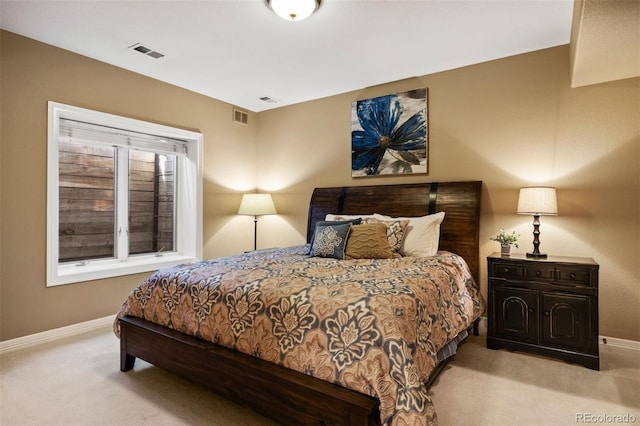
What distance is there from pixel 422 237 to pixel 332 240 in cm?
83

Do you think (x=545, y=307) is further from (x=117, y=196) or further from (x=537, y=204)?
(x=117, y=196)

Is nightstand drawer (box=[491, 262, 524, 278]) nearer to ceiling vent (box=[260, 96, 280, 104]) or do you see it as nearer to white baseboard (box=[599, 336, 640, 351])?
white baseboard (box=[599, 336, 640, 351])

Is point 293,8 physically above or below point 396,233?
above

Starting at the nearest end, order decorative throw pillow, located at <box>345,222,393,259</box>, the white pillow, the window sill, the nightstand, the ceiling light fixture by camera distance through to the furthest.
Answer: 1. the ceiling light fixture
2. the nightstand
3. decorative throw pillow, located at <box>345,222,393,259</box>
4. the white pillow
5. the window sill

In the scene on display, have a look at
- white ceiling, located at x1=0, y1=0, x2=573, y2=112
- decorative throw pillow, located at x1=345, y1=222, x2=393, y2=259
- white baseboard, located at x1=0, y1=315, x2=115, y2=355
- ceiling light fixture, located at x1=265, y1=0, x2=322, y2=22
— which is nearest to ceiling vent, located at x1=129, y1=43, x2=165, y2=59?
white ceiling, located at x1=0, y1=0, x2=573, y2=112

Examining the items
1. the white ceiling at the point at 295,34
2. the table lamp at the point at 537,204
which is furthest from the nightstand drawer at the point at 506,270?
the white ceiling at the point at 295,34

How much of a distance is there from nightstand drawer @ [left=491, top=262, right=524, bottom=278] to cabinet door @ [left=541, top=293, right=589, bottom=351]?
23 centimetres

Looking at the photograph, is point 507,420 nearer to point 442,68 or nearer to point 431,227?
point 431,227

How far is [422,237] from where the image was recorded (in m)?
3.12

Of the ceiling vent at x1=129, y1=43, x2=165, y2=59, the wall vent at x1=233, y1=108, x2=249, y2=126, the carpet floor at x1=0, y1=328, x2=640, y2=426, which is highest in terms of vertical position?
the ceiling vent at x1=129, y1=43, x2=165, y2=59

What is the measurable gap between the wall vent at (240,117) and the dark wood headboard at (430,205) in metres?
1.69

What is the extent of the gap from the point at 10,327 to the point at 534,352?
4229mm

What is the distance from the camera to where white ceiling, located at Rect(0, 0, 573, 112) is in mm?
2502

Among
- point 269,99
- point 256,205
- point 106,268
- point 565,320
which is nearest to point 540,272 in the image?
point 565,320
